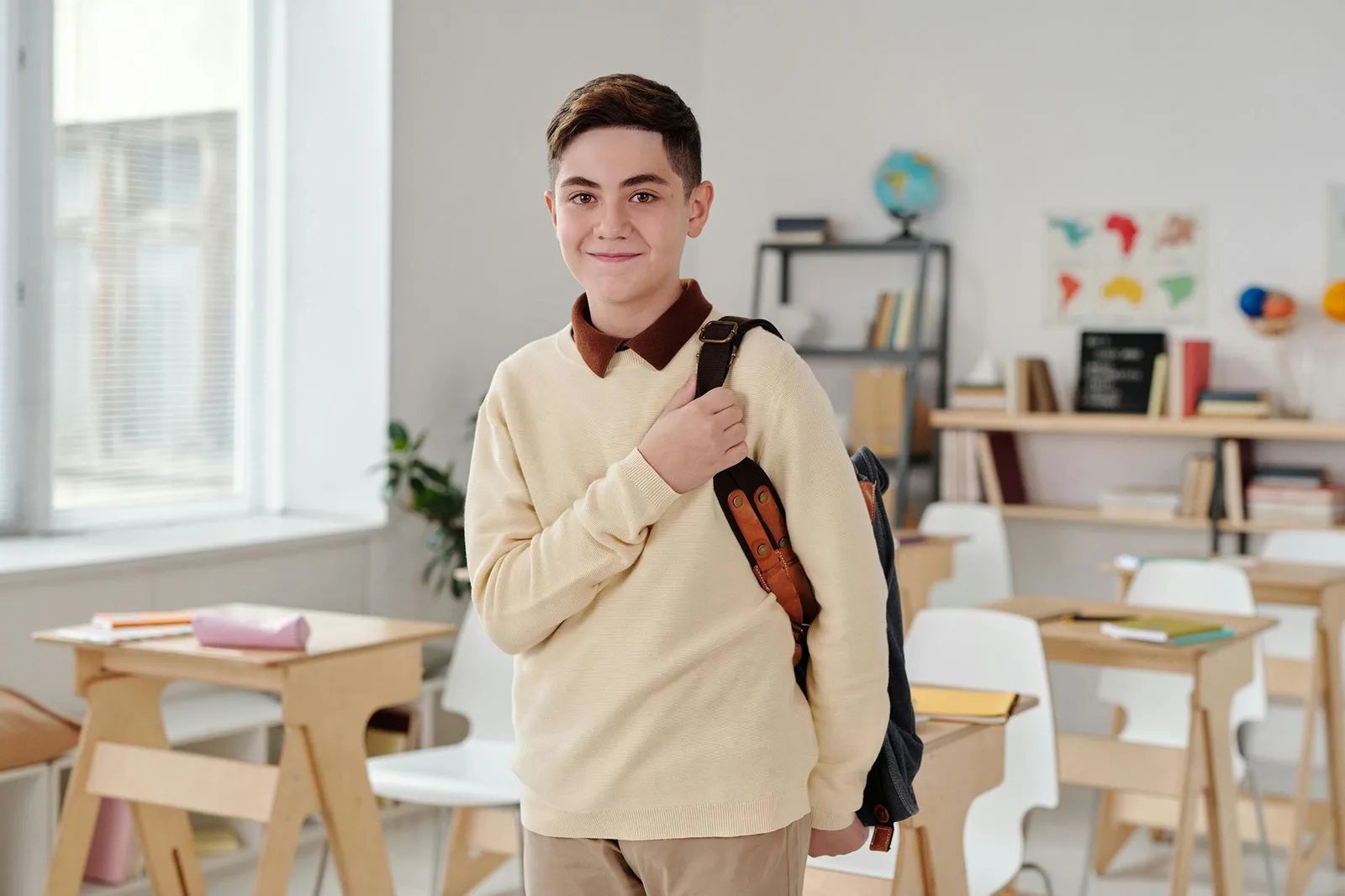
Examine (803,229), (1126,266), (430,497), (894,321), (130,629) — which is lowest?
(130,629)

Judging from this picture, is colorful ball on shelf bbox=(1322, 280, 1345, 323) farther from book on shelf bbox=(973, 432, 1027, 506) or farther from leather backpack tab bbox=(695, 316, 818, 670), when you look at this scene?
leather backpack tab bbox=(695, 316, 818, 670)

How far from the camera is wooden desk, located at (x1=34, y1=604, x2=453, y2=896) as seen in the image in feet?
9.50

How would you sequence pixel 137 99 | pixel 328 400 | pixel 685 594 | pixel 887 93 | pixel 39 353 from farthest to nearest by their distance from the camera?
pixel 887 93 < pixel 328 400 < pixel 137 99 < pixel 39 353 < pixel 685 594

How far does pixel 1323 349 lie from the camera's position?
5254 millimetres

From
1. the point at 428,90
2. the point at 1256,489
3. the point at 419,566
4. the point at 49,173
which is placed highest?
the point at 428,90

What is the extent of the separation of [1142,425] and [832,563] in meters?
4.20

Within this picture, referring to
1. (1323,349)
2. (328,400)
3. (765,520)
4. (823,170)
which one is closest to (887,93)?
(823,170)

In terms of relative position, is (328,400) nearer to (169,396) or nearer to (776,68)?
(169,396)

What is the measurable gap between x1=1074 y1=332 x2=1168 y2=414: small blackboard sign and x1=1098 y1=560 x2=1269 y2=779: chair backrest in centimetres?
147

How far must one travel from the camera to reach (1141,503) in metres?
5.38

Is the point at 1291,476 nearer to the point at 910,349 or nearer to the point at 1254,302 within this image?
the point at 1254,302

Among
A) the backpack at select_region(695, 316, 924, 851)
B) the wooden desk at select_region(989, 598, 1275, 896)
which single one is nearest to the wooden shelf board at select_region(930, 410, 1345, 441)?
the wooden desk at select_region(989, 598, 1275, 896)

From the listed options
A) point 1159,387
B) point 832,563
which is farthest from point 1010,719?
point 1159,387

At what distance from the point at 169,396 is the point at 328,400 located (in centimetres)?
50
